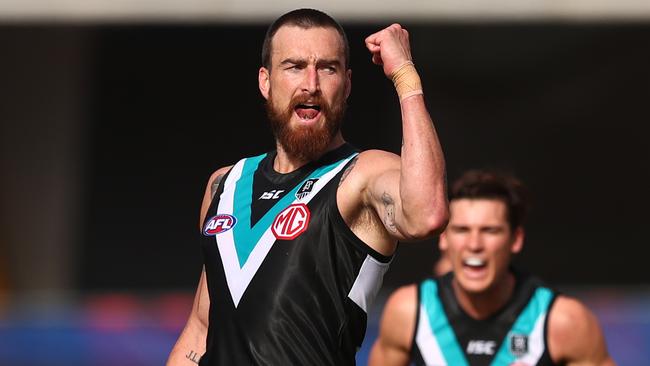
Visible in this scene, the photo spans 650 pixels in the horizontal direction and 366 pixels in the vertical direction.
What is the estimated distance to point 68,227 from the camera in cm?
1900

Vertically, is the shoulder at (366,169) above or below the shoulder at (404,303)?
above

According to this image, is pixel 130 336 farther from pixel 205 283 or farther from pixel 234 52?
pixel 234 52

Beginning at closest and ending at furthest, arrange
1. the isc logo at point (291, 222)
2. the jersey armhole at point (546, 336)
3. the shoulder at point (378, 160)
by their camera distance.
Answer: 1. the shoulder at point (378, 160)
2. the isc logo at point (291, 222)
3. the jersey armhole at point (546, 336)

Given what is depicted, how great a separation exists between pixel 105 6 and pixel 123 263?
4793 millimetres

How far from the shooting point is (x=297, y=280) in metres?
4.66

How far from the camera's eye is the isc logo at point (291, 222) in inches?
185

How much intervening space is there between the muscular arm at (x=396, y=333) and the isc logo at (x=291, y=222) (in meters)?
2.85

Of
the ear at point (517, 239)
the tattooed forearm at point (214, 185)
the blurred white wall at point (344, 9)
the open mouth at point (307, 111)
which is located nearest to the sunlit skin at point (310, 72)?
the open mouth at point (307, 111)

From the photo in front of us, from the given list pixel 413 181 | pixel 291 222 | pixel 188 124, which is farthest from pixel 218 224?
pixel 188 124

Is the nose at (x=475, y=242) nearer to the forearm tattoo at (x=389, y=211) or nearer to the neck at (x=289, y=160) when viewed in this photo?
the neck at (x=289, y=160)

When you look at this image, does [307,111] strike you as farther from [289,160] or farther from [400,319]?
[400,319]

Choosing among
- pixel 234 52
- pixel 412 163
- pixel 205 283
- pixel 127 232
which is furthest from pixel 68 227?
pixel 412 163

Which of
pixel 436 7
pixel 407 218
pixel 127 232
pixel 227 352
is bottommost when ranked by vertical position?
pixel 227 352

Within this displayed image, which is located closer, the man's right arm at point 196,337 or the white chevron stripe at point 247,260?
the white chevron stripe at point 247,260
